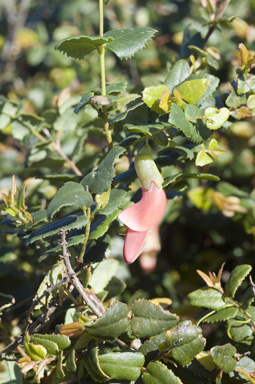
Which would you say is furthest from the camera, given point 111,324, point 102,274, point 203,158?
point 102,274

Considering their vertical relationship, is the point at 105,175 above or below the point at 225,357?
above

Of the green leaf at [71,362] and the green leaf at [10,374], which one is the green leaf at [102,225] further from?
the green leaf at [10,374]

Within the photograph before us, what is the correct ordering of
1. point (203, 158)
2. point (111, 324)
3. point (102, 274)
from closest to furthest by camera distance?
1. point (111, 324)
2. point (203, 158)
3. point (102, 274)

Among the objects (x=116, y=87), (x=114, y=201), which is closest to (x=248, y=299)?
(x=114, y=201)

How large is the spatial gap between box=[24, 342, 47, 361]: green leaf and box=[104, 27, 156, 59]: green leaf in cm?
39

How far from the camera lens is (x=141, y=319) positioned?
71 cm

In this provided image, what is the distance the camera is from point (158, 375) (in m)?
0.69

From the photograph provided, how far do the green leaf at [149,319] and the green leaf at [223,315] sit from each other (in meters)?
0.10

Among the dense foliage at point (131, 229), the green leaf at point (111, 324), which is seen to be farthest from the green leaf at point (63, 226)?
the green leaf at point (111, 324)

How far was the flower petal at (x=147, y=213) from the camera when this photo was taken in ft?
2.39

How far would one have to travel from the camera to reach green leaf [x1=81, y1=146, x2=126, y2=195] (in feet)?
2.30

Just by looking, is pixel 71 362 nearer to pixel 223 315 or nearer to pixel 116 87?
pixel 223 315

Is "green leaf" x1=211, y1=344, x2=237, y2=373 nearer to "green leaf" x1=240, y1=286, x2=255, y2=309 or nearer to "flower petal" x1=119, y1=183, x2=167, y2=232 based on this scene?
"green leaf" x1=240, y1=286, x2=255, y2=309

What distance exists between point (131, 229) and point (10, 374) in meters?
0.30
